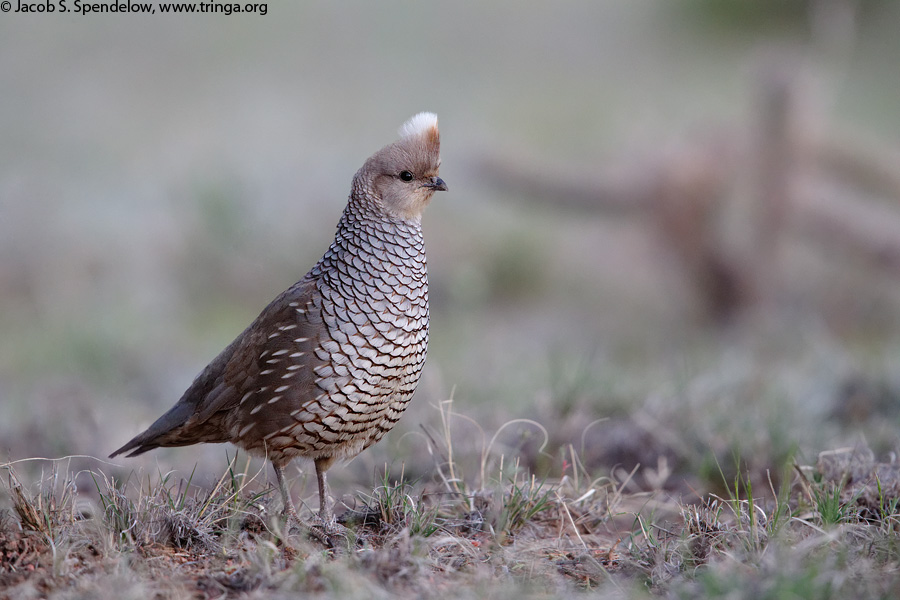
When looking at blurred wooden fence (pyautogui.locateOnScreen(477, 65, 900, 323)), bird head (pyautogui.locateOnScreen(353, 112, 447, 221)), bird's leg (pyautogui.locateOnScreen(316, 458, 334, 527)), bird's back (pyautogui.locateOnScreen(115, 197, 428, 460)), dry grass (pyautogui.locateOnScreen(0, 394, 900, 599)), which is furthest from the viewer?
blurred wooden fence (pyautogui.locateOnScreen(477, 65, 900, 323))

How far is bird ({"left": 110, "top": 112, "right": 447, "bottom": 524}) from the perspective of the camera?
3.35 m

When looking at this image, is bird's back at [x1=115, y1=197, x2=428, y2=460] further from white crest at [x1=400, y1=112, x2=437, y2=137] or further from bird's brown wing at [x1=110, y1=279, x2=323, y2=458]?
white crest at [x1=400, y1=112, x2=437, y2=137]

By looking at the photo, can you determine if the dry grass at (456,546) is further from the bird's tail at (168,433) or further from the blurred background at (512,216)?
the blurred background at (512,216)

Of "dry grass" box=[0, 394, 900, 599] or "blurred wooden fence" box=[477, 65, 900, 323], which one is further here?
"blurred wooden fence" box=[477, 65, 900, 323]

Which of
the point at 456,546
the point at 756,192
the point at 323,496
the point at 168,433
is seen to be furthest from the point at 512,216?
the point at 456,546

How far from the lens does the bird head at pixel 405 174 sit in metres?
3.67

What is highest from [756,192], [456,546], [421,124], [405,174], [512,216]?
[421,124]

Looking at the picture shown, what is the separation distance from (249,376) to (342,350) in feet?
1.49

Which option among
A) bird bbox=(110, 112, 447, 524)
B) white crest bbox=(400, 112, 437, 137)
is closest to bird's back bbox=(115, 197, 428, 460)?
bird bbox=(110, 112, 447, 524)

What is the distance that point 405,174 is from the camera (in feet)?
12.1

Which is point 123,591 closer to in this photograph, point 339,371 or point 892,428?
point 339,371

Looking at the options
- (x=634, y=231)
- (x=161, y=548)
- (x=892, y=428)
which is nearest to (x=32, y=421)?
(x=161, y=548)

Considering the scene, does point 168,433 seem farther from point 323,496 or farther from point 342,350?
point 342,350

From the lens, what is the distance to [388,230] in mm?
3613
